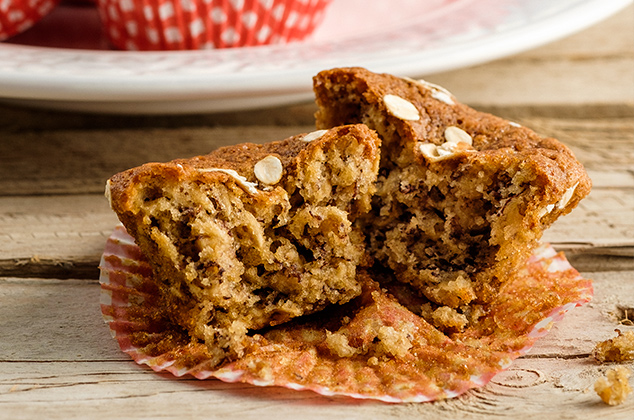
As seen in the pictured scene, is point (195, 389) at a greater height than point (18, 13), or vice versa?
point (18, 13)

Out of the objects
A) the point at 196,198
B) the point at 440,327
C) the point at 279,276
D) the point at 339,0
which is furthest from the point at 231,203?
the point at 339,0

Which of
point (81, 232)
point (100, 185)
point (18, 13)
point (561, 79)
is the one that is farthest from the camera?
point (561, 79)

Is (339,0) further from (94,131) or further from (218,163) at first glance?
(218,163)

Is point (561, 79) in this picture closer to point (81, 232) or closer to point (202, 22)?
point (202, 22)

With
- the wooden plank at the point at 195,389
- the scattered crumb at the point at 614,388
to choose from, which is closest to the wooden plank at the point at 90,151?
the wooden plank at the point at 195,389

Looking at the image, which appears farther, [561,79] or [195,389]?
[561,79]

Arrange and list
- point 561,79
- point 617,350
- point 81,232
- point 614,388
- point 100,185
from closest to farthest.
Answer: point 614,388
point 617,350
point 81,232
point 100,185
point 561,79

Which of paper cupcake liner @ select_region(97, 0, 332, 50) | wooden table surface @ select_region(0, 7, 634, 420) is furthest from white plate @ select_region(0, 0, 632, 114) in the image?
wooden table surface @ select_region(0, 7, 634, 420)

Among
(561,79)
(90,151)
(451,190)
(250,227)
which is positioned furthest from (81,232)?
(561,79)
